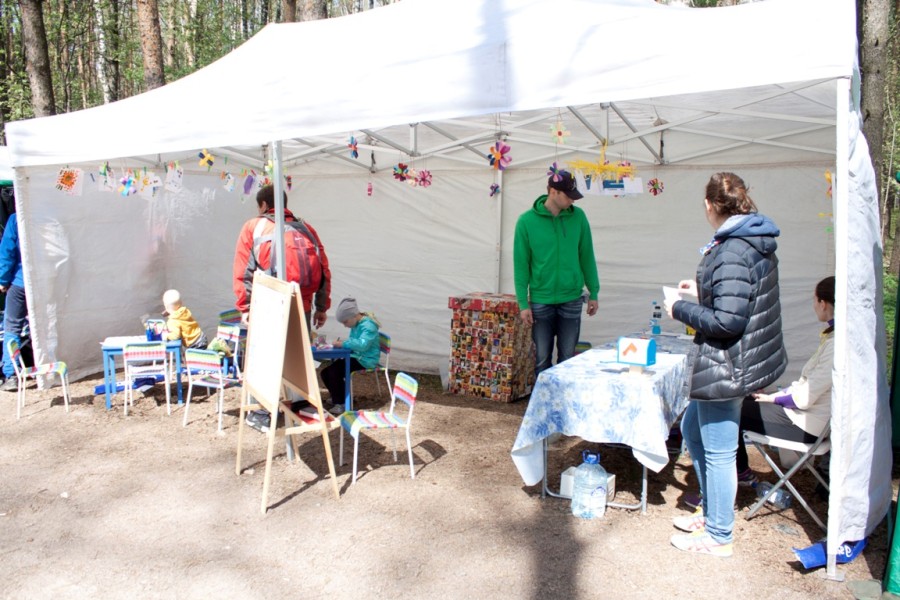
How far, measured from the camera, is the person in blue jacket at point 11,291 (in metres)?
5.68

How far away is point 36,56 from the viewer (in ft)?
30.8

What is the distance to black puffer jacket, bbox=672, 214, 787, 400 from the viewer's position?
2602mm

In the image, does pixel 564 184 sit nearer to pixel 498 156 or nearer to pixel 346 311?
pixel 498 156

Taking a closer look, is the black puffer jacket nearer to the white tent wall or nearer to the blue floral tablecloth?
the blue floral tablecloth

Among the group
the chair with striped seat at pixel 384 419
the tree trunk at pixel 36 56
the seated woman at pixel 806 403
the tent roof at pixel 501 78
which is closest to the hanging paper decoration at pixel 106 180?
the tent roof at pixel 501 78

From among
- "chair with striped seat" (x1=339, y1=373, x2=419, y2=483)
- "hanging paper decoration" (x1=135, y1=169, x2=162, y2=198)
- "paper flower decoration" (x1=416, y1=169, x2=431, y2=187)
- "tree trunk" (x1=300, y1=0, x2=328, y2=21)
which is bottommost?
"chair with striped seat" (x1=339, y1=373, x2=419, y2=483)

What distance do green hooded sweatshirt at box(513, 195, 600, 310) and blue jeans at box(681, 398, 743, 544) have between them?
1703 millimetres

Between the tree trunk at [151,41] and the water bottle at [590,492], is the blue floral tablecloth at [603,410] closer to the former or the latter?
the water bottle at [590,492]

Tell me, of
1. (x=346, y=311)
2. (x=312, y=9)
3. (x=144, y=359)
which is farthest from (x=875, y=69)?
(x=144, y=359)

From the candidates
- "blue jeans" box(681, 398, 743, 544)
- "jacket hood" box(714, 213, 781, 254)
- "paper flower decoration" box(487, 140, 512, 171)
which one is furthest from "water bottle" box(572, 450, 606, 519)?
"paper flower decoration" box(487, 140, 512, 171)

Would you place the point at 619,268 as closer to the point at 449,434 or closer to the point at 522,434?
the point at 449,434

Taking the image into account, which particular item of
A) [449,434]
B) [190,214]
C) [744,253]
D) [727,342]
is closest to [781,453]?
[727,342]

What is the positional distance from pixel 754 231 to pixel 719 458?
3.04 ft

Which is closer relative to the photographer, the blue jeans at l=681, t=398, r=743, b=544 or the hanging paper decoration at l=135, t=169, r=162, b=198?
the blue jeans at l=681, t=398, r=743, b=544
